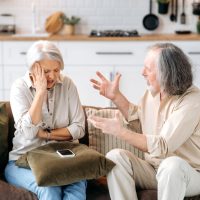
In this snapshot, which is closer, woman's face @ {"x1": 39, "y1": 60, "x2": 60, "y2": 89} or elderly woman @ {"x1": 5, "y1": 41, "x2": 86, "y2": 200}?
elderly woman @ {"x1": 5, "y1": 41, "x2": 86, "y2": 200}

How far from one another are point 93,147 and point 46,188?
1.88ft

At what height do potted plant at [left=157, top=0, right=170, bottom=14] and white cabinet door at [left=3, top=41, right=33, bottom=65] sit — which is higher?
potted plant at [left=157, top=0, right=170, bottom=14]

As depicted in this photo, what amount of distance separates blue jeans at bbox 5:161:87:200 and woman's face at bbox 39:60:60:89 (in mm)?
536

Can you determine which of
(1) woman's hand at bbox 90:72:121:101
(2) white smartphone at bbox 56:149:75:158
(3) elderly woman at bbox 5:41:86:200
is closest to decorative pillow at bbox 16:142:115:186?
(2) white smartphone at bbox 56:149:75:158

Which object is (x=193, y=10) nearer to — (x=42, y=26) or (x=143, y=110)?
(x=42, y=26)

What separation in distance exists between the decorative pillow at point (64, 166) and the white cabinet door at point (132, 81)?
7.72ft

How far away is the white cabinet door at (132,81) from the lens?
199 inches

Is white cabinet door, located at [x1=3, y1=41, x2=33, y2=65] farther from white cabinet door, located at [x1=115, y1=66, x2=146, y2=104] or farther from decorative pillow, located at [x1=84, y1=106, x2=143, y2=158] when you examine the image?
decorative pillow, located at [x1=84, y1=106, x2=143, y2=158]

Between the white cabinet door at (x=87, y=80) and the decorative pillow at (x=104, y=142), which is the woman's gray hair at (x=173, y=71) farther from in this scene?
the white cabinet door at (x=87, y=80)

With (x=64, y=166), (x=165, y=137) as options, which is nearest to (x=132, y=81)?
(x=165, y=137)

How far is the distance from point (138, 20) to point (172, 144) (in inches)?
125

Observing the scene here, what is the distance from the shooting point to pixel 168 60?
2748mm

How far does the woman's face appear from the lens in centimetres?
294

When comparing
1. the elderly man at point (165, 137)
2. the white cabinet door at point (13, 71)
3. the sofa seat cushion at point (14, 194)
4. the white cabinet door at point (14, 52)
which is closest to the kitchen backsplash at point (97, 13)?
the white cabinet door at point (14, 52)
